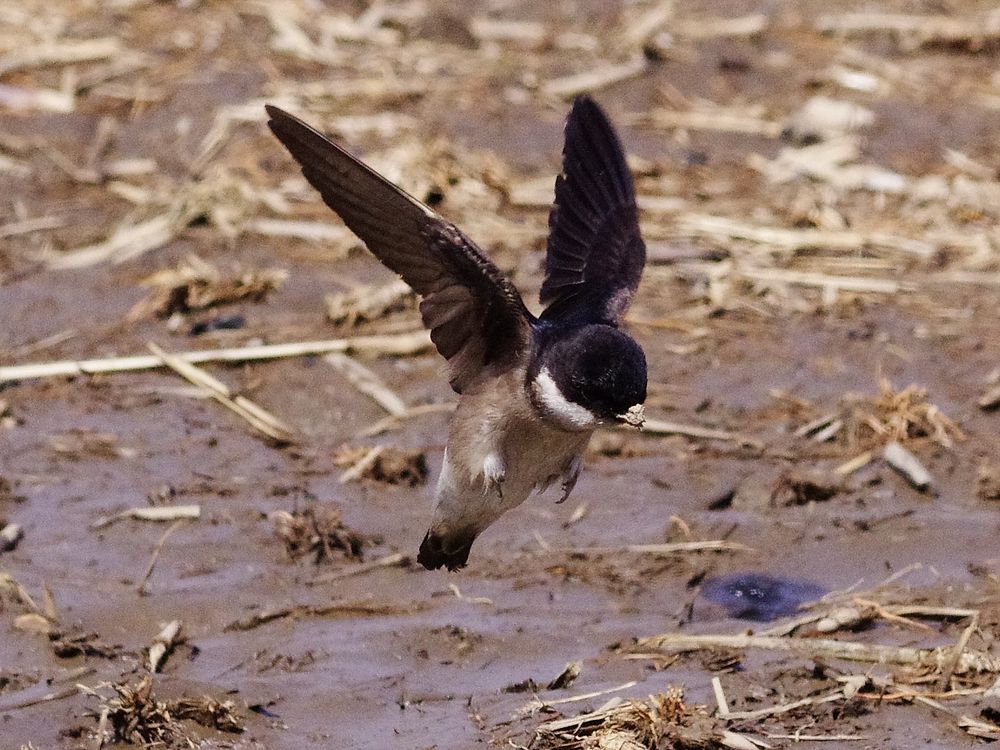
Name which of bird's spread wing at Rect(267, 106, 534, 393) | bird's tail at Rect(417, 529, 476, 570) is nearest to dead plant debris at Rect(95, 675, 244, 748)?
bird's tail at Rect(417, 529, 476, 570)

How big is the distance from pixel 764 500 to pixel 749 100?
4.79 metres

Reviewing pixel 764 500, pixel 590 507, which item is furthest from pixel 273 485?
pixel 764 500

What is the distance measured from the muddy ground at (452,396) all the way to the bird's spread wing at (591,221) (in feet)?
3.85

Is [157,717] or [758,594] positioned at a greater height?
[157,717]

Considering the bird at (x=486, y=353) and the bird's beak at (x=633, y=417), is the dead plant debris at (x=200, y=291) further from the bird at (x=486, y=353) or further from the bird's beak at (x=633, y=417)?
the bird's beak at (x=633, y=417)

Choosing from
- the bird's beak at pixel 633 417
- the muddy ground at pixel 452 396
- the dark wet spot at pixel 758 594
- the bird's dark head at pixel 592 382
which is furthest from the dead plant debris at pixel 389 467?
the bird's beak at pixel 633 417

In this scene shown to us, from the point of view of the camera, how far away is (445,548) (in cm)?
562

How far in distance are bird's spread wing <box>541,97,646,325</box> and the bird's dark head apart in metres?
0.99

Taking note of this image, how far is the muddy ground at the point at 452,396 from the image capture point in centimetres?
579

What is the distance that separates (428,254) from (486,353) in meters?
0.50

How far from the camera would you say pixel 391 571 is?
660cm

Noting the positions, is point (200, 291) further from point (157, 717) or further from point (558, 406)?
point (558, 406)

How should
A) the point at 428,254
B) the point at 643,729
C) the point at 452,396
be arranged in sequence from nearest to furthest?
the point at 428,254
the point at 643,729
the point at 452,396

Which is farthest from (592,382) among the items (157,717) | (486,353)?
(157,717)
